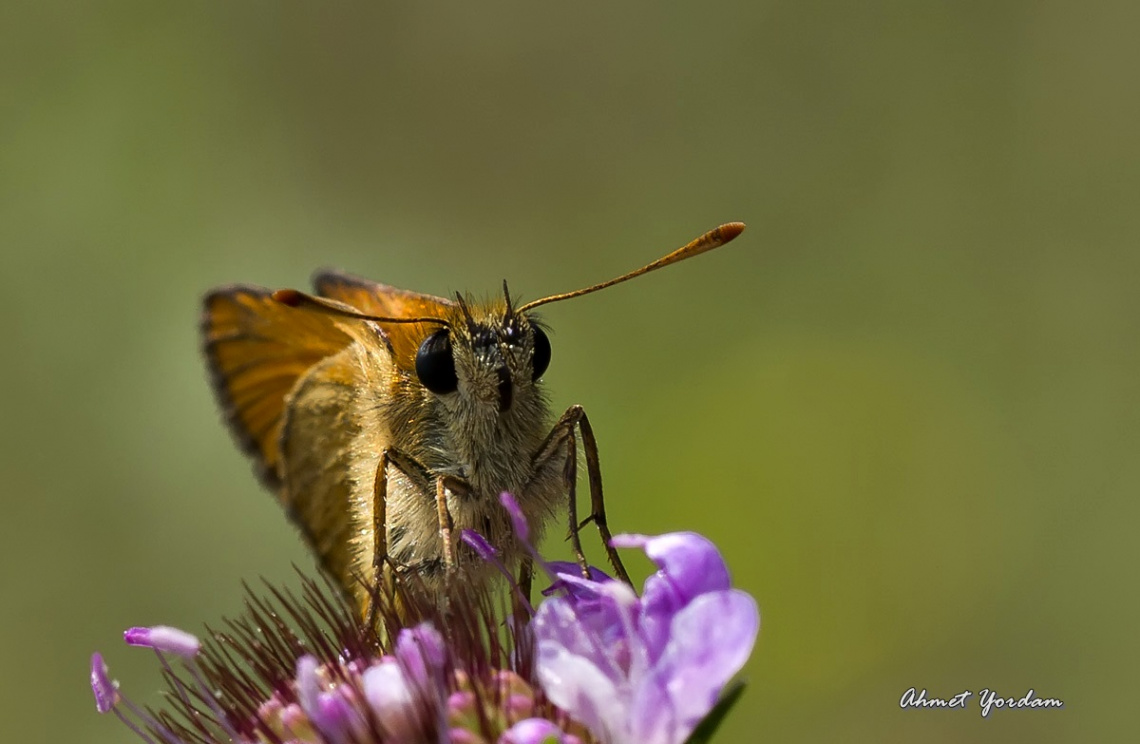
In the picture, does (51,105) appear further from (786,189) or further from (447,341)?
(447,341)

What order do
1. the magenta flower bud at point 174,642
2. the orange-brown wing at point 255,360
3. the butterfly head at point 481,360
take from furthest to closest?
the orange-brown wing at point 255,360 < the butterfly head at point 481,360 < the magenta flower bud at point 174,642

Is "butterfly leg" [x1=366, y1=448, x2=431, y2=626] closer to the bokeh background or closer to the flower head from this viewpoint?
the flower head

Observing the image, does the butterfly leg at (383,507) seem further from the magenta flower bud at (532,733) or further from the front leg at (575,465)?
the magenta flower bud at (532,733)

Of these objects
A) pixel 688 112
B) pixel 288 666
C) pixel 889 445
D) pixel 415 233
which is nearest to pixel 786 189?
pixel 688 112

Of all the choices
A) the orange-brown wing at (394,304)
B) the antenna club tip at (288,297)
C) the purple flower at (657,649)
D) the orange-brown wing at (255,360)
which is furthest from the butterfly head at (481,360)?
the orange-brown wing at (255,360)

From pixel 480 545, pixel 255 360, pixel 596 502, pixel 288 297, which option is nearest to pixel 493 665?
pixel 480 545
